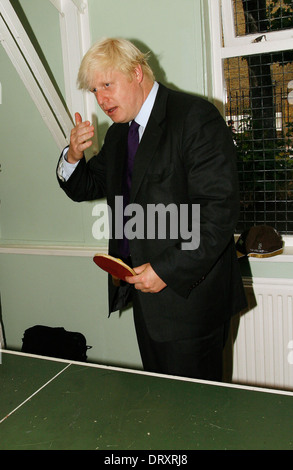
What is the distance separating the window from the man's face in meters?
1.06

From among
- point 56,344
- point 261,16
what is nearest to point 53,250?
point 56,344

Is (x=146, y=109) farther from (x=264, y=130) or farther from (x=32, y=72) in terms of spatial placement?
(x=264, y=130)

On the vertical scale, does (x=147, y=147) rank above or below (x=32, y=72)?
below

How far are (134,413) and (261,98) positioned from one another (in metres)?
2.01

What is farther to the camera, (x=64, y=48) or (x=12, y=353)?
(x=64, y=48)

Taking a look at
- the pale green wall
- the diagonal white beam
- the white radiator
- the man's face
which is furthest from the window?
the man's face

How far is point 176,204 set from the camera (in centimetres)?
153

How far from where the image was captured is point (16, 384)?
4.12 feet

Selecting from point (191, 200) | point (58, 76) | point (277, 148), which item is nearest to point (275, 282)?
point (277, 148)

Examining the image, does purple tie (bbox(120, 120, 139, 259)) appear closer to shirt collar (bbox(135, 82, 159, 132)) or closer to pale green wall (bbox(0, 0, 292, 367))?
shirt collar (bbox(135, 82, 159, 132))

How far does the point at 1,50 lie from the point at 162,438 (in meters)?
2.57

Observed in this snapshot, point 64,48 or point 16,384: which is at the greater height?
point 64,48
